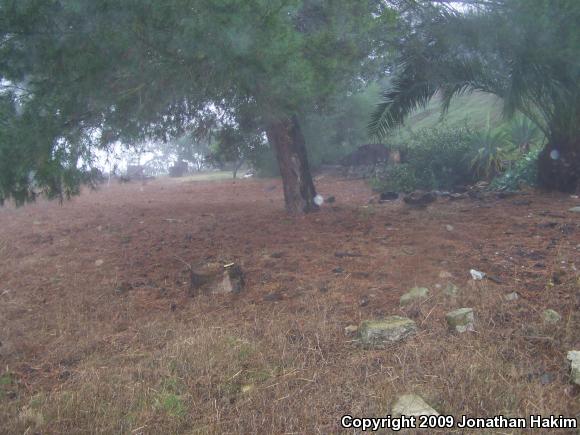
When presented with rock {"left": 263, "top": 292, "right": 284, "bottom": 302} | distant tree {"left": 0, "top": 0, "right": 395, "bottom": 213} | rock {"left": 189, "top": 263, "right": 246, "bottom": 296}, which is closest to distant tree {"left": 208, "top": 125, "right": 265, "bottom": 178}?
distant tree {"left": 0, "top": 0, "right": 395, "bottom": 213}

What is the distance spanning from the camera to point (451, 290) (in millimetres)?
4836

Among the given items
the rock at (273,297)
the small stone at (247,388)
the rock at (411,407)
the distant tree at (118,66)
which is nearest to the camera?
the rock at (411,407)

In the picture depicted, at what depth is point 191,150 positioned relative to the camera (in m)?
45.1

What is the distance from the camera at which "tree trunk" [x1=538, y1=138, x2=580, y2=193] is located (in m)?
9.55

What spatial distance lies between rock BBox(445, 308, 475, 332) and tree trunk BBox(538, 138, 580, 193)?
21.9 feet

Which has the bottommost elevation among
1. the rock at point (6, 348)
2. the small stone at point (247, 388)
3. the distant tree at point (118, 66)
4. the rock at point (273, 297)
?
the small stone at point (247, 388)

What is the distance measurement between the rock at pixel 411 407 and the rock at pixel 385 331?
788 millimetres

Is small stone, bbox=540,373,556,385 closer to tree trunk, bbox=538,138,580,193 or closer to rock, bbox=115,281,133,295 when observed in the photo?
rock, bbox=115,281,133,295

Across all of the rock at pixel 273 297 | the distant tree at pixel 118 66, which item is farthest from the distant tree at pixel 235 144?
the rock at pixel 273 297

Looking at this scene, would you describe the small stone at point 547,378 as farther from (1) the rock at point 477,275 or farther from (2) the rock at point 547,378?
(1) the rock at point 477,275

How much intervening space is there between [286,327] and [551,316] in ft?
6.65

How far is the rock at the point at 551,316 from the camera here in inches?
160

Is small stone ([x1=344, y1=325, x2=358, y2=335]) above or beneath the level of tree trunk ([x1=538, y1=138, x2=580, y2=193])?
beneath

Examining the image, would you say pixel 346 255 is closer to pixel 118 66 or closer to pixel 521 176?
pixel 118 66
